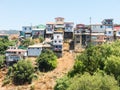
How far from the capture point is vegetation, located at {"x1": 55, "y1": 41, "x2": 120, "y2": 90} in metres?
39.9

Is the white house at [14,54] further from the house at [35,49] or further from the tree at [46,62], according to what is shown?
the tree at [46,62]

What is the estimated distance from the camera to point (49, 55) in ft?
229

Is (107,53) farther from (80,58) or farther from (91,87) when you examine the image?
(91,87)

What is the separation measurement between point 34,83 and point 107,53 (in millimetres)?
16368

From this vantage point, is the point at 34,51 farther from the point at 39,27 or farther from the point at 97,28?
the point at 97,28

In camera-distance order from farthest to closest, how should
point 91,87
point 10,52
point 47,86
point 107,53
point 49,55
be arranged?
point 10,52 < point 49,55 < point 47,86 < point 107,53 < point 91,87

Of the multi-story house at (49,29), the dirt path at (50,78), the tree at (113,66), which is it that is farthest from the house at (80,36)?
the tree at (113,66)

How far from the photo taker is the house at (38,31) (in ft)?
289

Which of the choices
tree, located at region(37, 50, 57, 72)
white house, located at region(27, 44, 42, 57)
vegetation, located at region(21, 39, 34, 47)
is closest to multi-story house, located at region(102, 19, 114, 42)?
white house, located at region(27, 44, 42, 57)

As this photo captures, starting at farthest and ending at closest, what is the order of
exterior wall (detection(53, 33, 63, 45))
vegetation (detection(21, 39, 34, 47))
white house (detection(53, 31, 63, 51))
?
vegetation (detection(21, 39, 34, 47)) < exterior wall (detection(53, 33, 63, 45)) < white house (detection(53, 31, 63, 51))

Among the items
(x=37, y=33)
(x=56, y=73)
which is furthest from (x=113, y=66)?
(x=37, y=33)

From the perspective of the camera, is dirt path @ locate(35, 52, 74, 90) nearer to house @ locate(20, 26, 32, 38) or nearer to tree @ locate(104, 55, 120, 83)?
tree @ locate(104, 55, 120, 83)

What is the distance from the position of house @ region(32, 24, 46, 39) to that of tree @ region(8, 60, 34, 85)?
72.4 feet

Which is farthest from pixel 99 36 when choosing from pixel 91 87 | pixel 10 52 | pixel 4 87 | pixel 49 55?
pixel 91 87
